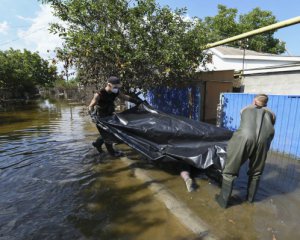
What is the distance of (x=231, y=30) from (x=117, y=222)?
26990 mm

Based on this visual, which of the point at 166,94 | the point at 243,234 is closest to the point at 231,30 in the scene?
the point at 166,94

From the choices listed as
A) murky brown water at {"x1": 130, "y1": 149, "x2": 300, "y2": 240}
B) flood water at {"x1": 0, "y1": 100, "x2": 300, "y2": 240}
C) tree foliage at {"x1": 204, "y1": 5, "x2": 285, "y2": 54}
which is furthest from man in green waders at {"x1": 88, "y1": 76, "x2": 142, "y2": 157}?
tree foliage at {"x1": 204, "y1": 5, "x2": 285, "y2": 54}

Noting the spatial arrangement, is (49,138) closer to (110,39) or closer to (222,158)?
(110,39)

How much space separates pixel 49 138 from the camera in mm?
8336

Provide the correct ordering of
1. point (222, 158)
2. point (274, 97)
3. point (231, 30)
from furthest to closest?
point (231, 30)
point (274, 97)
point (222, 158)

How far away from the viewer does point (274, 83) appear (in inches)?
383

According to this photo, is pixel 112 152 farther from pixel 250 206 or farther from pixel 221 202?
pixel 250 206

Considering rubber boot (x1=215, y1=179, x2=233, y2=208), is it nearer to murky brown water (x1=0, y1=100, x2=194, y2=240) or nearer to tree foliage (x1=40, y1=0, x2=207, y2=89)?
murky brown water (x1=0, y1=100, x2=194, y2=240)

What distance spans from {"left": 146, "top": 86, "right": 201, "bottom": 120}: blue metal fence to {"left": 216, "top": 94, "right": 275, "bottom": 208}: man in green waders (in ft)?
17.8

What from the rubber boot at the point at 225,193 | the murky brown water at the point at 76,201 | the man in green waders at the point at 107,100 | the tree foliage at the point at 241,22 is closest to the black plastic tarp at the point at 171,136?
the man in green waders at the point at 107,100

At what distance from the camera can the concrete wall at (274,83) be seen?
354 inches

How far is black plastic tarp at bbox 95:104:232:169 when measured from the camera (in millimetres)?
4020

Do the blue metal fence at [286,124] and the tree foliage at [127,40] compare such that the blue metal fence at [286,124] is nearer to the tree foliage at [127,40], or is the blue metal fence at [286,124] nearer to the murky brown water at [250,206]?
the murky brown water at [250,206]

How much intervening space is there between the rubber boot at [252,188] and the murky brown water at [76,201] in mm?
1242
